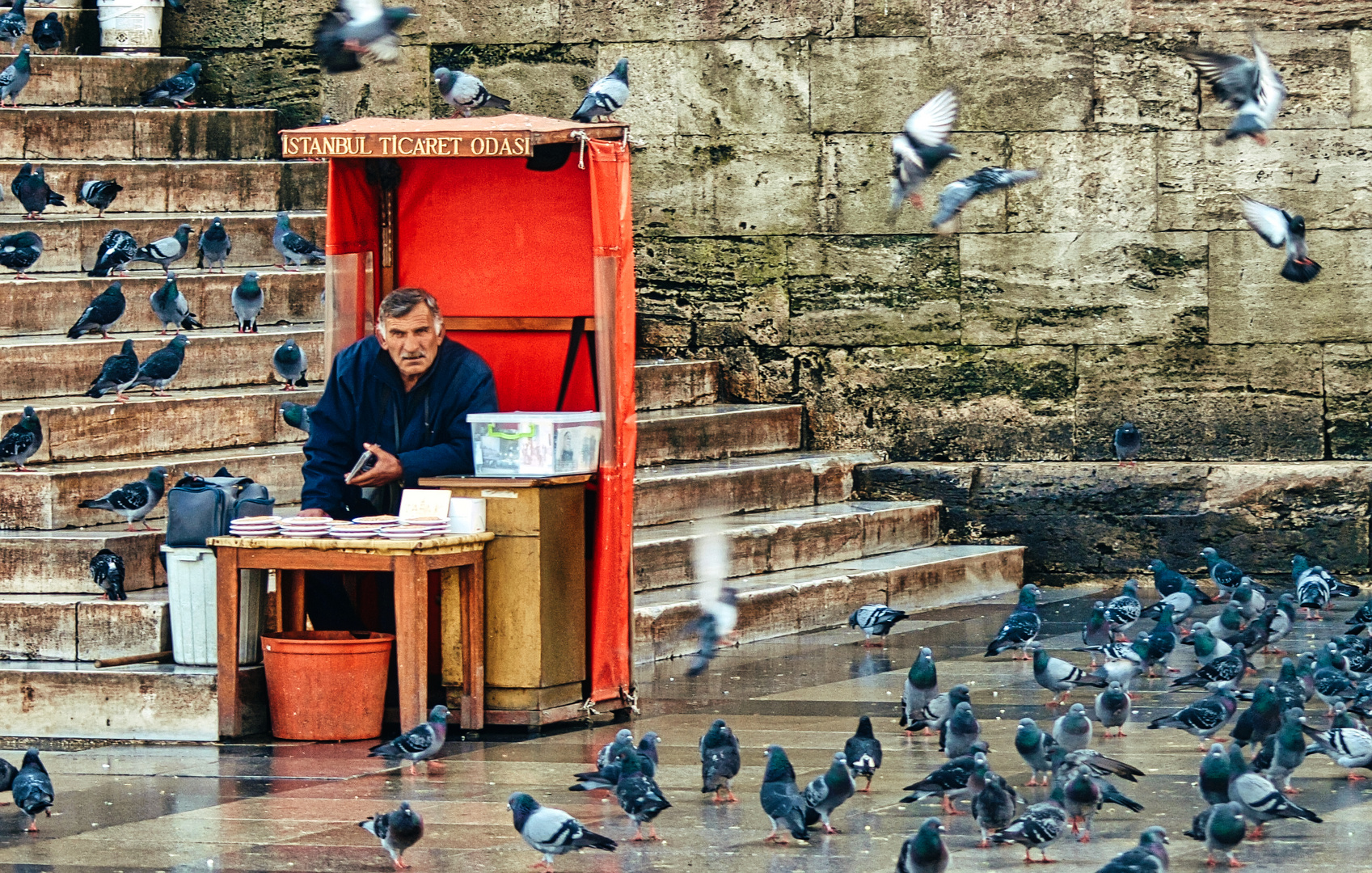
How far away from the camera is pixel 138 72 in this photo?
14.9m

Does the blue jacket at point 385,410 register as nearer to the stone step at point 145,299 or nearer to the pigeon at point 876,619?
the pigeon at point 876,619

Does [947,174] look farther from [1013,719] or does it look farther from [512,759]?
[512,759]

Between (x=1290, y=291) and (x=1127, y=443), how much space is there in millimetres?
1395

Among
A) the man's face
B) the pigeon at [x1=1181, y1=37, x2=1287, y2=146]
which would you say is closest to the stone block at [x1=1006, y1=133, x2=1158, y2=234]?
the pigeon at [x1=1181, y1=37, x2=1287, y2=146]

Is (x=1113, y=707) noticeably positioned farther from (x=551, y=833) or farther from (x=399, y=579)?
(x=551, y=833)

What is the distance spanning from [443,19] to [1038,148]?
4067 mm

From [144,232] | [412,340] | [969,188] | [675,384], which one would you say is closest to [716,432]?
[675,384]

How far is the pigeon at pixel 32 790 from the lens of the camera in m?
7.08

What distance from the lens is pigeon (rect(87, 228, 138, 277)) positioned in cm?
1281

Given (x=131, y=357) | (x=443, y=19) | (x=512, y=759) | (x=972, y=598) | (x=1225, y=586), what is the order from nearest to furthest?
1. (x=512, y=759)
2. (x=131, y=357)
3. (x=1225, y=586)
4. (x=972, y=598)
5. (x=443, y=19)

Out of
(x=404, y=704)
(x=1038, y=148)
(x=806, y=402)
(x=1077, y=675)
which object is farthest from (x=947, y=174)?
(x=404, y=704)

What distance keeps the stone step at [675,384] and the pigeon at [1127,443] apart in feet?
8.77

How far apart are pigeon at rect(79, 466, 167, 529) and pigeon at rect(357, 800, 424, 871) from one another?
13.3ft

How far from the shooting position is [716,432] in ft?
45.5
